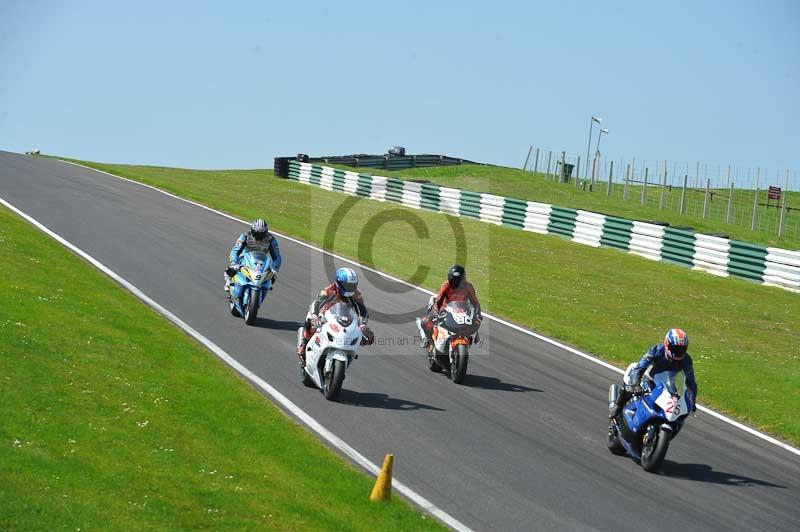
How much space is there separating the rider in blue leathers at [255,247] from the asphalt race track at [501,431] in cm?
88

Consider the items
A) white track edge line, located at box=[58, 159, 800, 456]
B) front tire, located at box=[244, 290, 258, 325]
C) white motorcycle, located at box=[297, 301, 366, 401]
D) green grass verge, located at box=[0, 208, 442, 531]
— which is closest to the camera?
green grass verge, located at box=[0, 208, 442, 531]

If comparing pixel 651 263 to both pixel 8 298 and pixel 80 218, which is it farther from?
pixel 8 298

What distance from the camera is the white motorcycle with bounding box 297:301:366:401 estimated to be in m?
14.5

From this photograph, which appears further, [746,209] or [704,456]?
[746,209]

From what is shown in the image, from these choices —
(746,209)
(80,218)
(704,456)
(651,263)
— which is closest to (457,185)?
(746,209)

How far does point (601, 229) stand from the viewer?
36844 millimetres

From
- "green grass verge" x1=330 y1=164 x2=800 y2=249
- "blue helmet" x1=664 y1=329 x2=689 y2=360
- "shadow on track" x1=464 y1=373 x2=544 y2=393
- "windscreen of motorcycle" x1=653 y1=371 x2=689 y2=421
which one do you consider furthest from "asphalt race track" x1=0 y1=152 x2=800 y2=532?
"green grass verge" x1=330 y1=164 x2=800 y2=249

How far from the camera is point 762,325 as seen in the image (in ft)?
82.4

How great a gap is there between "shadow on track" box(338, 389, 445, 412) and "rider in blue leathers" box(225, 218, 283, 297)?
503cm

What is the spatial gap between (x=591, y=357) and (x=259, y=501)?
11.1 metres

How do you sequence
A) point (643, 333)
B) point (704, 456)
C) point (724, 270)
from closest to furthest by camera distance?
point (704, 456)
point (643, 333)
point (724, 270)

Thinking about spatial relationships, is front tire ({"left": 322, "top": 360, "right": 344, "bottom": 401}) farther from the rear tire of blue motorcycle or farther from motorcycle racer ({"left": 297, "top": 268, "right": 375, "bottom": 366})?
the rear tire of blue motorcycle

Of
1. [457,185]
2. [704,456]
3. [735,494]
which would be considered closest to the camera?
[735,494]

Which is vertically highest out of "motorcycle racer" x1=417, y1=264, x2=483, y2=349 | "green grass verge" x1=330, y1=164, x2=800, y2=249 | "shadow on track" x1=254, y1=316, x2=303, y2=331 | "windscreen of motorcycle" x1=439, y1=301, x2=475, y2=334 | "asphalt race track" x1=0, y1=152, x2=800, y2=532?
"green grass verge" x1=330, y1=164, x2=800, y2=249
